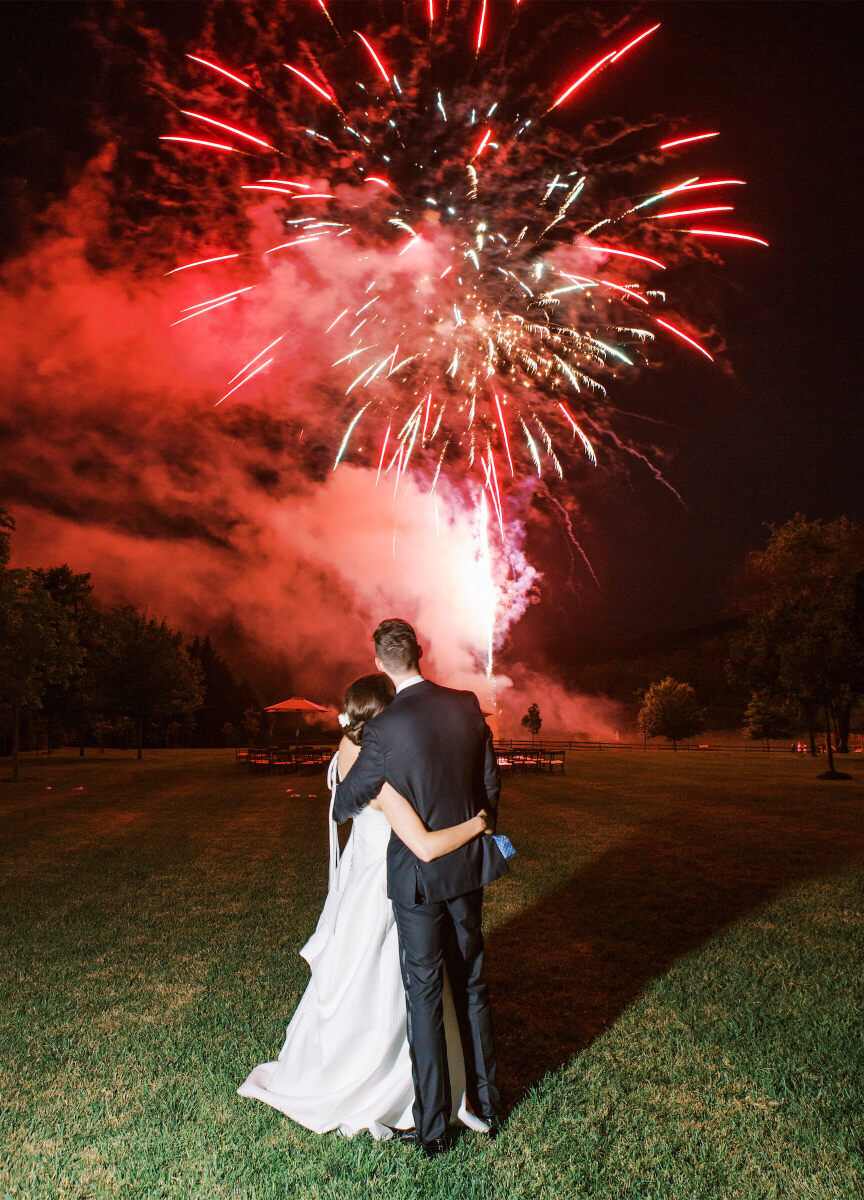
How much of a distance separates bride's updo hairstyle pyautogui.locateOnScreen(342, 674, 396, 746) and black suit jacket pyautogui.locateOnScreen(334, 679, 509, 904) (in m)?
0.52

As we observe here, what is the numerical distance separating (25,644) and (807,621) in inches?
1123

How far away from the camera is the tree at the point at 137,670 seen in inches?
1500

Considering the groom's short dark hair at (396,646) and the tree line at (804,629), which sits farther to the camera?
the tree line at (804,629)

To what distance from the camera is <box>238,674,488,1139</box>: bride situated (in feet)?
12.3

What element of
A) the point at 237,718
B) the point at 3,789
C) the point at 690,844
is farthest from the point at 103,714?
the point at 237,718

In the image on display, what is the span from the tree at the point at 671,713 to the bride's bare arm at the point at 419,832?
70.6 meters

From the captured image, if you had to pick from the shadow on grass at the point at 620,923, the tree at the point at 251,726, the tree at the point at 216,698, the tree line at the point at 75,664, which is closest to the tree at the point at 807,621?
the shadow on grass at the point at 620,923

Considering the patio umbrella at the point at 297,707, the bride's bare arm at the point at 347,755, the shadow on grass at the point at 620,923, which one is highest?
the bride's bare arm at the point at 347,755

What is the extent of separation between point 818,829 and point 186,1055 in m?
14.0

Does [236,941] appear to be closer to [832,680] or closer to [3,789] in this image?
[3,789]

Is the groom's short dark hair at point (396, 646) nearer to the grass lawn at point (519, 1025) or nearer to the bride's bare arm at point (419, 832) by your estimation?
the bride's bare arm at point (419, 832)

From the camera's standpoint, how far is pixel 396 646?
368 cm

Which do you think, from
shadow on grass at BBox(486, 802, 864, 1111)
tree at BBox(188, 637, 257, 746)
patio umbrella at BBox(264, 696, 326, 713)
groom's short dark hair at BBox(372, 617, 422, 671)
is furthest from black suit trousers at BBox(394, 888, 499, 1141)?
tree at BBox(188, 637, 257, 746)

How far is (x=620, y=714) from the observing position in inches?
4729
